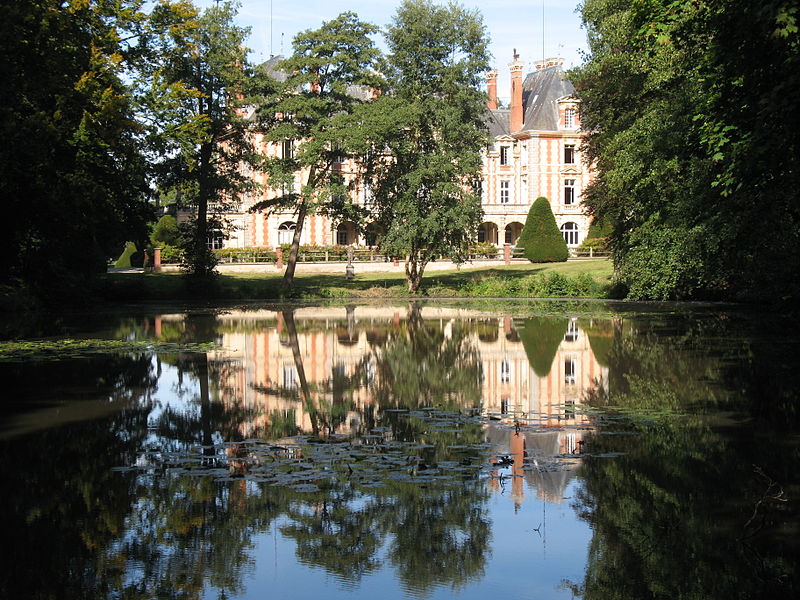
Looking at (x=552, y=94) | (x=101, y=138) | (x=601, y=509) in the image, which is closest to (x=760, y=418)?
(x=601, y=509)

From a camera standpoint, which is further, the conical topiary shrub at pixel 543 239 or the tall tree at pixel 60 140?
the conical topiary shrub at pixel 543 239

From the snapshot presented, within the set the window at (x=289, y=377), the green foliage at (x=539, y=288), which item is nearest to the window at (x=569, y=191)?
the green foliage at (x=539, y=288)

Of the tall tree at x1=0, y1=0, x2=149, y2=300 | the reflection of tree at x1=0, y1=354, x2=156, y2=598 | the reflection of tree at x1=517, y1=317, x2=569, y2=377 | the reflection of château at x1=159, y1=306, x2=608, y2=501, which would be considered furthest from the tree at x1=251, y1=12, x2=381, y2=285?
the reflection of tree at x1=0, y1=354, x2=156, y2=598

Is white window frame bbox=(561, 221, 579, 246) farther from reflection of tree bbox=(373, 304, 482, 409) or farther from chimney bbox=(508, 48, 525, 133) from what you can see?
reflection of tree bbox=(373, 304, 482, 409)

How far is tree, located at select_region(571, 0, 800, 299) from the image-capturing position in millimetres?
11188

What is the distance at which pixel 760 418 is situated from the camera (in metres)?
10.4

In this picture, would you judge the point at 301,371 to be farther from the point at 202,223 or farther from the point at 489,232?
the point at 489,232

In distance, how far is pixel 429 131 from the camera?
130ft

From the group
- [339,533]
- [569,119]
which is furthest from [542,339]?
[569,119]

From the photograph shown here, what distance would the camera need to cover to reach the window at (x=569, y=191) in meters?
65.9

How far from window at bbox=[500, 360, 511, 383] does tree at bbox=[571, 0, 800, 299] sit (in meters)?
4.05

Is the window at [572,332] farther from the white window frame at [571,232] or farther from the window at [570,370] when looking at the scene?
the white window frame at [571,232]

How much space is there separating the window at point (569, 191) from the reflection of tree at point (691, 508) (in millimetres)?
55161

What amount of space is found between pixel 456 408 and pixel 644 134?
49.7 feet
